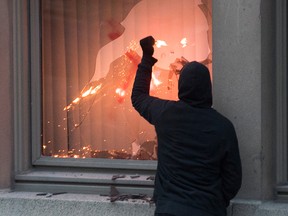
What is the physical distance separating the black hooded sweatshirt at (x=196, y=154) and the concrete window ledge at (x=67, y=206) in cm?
82

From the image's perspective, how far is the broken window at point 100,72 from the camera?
5273 millimetres

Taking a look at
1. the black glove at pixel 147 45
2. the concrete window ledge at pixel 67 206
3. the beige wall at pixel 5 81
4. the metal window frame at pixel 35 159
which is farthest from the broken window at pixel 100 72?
the black glove at pixel 147 45

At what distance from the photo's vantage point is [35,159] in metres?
5.33

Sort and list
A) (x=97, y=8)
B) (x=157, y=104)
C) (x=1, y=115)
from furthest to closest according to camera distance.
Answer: (x=97, y=8)
(x=1, y=115)
(x=157, y=104)

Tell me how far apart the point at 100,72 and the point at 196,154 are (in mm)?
1866

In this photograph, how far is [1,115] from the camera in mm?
5109

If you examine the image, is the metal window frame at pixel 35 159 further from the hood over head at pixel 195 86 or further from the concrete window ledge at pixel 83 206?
the hood over head at pixel 195 86

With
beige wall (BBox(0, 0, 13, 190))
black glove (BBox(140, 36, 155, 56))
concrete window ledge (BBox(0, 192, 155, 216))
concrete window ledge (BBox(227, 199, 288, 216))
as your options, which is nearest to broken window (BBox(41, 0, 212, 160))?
beige wall (BBox(0, 0, 13, 190))

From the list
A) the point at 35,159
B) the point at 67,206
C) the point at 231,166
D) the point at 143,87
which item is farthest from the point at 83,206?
the point at 231,166

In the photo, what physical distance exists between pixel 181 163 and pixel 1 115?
191cm

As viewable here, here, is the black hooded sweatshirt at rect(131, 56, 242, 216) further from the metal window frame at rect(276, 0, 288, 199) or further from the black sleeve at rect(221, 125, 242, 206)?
the metal window frame at rect(276, 0, 288, 199)

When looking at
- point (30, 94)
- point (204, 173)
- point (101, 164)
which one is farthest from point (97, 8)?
point (204, 173)

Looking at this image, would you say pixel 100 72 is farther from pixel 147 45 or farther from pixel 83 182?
pixel 147 45

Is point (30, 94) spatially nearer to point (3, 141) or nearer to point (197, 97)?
point (3, 141)
